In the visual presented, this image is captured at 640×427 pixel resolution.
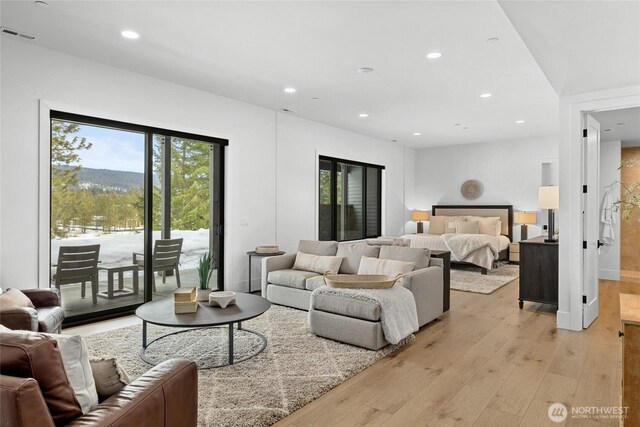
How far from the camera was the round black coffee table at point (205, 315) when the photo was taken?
9.70ft

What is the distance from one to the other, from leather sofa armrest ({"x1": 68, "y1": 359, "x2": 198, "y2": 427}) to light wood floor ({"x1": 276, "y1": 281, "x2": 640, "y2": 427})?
82cm

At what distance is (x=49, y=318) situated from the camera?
121 inches

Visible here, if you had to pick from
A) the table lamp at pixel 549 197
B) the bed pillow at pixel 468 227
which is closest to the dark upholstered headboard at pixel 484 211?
the bed pillow at pixel 468 227

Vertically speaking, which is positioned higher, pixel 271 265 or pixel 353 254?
pixel 353 254

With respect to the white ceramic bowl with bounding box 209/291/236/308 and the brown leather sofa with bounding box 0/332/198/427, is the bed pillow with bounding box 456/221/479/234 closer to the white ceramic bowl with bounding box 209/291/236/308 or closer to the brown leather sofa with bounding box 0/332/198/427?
the white ceramic bowl with bounding box 209/291/236/308

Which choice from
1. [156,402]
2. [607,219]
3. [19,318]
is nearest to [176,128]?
[19,318]

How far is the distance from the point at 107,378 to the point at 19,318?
66.2 inches

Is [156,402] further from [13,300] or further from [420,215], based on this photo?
[420,215]

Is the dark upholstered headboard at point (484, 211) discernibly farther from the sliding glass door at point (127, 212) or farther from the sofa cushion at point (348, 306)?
the sofa cushion at point (348, 306)

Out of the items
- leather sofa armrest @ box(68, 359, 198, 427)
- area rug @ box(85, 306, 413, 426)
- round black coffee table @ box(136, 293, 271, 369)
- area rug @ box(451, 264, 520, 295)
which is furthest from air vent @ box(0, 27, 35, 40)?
area rug @ box(451, 264, 520, 295)

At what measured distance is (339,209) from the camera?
7.90 metres

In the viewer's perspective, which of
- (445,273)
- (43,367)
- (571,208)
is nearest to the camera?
(43,367)

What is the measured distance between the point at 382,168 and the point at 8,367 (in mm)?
8185

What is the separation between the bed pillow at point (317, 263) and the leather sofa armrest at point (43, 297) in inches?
104
